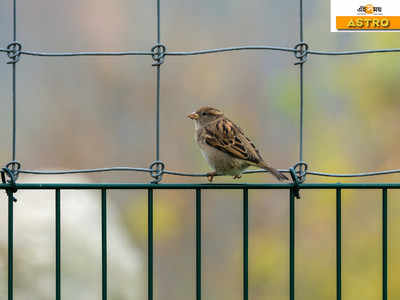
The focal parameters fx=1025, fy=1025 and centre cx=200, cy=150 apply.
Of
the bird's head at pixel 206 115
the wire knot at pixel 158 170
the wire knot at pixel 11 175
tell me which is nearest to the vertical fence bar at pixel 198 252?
the wire knot at pixel 158 170

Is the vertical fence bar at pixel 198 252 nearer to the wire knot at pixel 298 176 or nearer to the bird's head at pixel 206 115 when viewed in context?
the wire knot at pixel 298 176

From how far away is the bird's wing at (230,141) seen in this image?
4465 millimetres

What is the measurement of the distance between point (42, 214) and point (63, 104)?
620 millimetres

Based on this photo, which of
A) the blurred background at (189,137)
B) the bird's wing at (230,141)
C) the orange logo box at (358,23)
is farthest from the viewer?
the blurred background at (189,137)

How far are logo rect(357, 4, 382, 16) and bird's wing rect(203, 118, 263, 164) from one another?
2.60ft

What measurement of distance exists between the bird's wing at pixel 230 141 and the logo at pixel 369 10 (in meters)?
0.79

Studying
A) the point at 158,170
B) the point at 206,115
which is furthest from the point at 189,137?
the point at 158,170

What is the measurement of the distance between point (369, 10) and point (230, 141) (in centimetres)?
89

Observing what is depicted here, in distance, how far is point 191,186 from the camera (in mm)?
3828

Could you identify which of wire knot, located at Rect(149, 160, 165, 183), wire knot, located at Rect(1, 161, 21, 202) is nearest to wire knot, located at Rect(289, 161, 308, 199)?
wire knot, located at Rect(149, 160, 165, 183)

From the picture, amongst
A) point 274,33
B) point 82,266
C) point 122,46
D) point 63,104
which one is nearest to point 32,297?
point 82,266

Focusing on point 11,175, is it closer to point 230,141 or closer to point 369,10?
point 230,141

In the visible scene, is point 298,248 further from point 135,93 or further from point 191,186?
point 191,186

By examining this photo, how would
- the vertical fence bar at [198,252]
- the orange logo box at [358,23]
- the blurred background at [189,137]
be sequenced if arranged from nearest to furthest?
1. the vertical fence bar at [198,252]
2. the orange logo box at [358,23]
3. the blurred background at [189,137]
